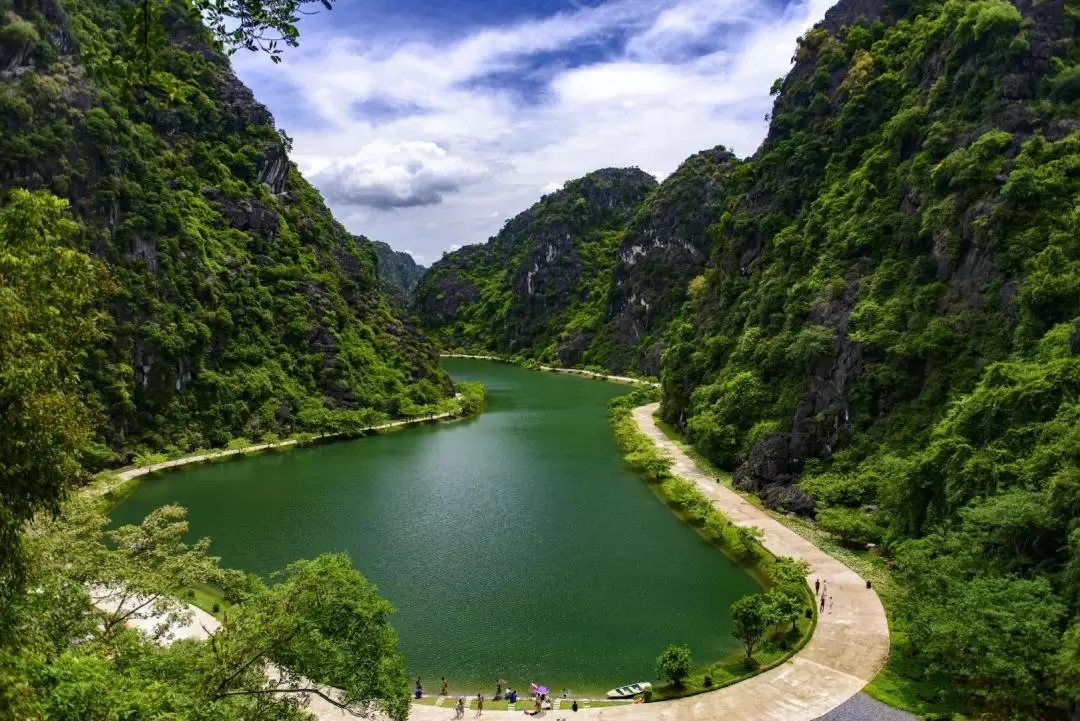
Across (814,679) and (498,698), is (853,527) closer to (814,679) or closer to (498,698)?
(814,679)

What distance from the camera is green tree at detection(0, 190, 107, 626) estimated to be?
28.4 ft

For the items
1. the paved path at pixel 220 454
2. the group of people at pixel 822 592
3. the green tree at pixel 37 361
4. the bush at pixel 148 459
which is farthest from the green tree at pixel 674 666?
the bush at pixel 148 459

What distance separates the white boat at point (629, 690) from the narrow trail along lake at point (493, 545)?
1.16 meters

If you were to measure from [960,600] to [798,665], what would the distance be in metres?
6.65

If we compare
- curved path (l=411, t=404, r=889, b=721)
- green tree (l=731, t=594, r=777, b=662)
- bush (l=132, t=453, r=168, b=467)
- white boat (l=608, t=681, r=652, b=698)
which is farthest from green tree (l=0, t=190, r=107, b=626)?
bush (l=132, t=453, r=168, b=467)

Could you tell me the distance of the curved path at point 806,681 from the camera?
24.2 meters

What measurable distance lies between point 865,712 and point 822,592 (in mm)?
10194

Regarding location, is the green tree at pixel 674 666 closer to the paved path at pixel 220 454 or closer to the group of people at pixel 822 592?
→ the group of people at pixel 822 592

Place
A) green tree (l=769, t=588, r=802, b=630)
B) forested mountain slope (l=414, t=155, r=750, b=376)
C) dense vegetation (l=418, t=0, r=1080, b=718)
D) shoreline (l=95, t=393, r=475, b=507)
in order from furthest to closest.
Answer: forested mountain slope (l=414, t=155, r=750, b=376)
shoreline (l=95, t=393, r=475, b=507)
green tree (l=769, t=588, r=802, b=630)
dense vegetation (l=418, t=0, r=1080, b=718)

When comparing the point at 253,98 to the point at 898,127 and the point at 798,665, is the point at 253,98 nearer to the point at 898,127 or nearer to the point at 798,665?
the point at 898,127

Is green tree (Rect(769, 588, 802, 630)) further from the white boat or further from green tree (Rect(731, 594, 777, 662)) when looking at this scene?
the white boat

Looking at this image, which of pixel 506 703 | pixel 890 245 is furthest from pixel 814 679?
pixel 890 245

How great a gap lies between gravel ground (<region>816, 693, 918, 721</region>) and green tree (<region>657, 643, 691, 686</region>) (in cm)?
484

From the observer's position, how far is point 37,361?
8750 millimetres
